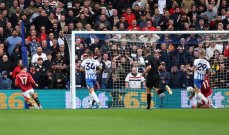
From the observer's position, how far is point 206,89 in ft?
80.3

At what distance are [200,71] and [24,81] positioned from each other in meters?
5.86

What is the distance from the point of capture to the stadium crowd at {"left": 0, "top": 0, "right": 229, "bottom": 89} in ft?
80.5

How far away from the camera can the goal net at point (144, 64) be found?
24406 mm

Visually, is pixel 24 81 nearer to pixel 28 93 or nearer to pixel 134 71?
pixel 28 93

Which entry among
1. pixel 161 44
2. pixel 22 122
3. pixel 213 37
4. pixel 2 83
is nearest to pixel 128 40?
pixel 161 44

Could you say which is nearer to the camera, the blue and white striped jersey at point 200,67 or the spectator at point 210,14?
the blue and white striped jersey at point 200,67

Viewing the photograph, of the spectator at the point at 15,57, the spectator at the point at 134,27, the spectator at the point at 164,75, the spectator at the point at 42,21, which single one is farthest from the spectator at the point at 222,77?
the spectator at the point at 15,57

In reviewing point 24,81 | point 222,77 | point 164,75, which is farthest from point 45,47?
point 222,77

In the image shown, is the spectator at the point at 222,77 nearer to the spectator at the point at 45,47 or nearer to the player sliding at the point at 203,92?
the player sliding at the point at 203,92

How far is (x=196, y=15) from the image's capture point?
92.5ft

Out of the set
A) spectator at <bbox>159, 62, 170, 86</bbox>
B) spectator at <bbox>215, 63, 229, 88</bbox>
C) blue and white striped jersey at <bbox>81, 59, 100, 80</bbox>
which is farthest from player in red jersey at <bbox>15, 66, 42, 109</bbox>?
spectator at <bbox>215, 63, 229, 88</bbox>

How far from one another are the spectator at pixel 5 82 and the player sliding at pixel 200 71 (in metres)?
6.28

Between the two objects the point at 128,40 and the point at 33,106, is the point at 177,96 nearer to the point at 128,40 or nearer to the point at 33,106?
the point at 128,40

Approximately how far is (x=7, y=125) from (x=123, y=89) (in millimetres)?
9906
